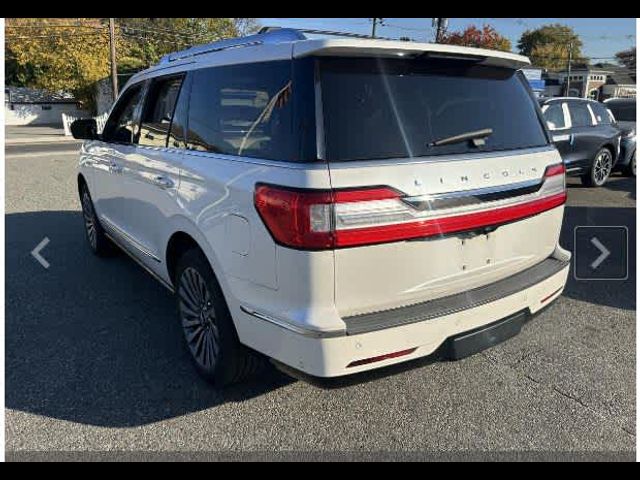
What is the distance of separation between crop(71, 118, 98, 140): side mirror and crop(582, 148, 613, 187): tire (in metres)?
8.34

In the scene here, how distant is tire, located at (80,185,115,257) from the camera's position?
5.00 metres

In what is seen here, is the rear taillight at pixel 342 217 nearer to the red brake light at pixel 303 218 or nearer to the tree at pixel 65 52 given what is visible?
the red brake light at pixel 303 218

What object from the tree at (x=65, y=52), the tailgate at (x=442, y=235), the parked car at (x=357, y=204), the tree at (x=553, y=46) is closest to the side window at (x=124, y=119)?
the parked car at (x=357, y=204)

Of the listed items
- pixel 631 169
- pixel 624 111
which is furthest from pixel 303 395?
pixel 624 111

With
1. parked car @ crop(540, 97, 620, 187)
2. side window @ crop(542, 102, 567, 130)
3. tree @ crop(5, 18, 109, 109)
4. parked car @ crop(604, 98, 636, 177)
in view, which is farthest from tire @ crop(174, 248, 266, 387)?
tree @ crop(5, 18, 109, 109)

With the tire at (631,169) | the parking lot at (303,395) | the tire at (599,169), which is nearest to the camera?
the parking lot at (303,395)

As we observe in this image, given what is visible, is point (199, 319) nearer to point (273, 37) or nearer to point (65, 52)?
point (273, 37)

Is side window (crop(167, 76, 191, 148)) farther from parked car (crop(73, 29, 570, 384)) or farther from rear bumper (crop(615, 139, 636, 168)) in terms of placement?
rear bumper (crop(615, 139, 636, 168))

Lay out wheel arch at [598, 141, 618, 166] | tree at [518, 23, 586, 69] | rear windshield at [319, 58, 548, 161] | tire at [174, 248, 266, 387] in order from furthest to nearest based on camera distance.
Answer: tree at [518, 23, 586, 69]
wheel arch at [598, 141, 618, 166]
tire at [174, 248, 266, 387]
rear windshield at [319, 58, 548, 161]

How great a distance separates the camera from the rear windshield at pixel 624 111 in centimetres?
1195

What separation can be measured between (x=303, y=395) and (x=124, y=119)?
2696 mm

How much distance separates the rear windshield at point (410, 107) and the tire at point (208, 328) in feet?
3.37

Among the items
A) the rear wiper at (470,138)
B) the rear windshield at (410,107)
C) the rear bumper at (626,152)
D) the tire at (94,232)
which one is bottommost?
the tire at (94,232)
